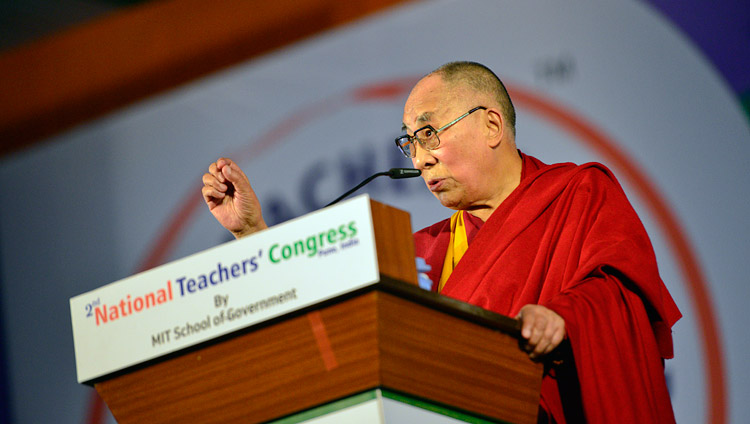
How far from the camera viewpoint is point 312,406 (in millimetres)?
1263

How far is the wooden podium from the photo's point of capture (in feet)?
4.01

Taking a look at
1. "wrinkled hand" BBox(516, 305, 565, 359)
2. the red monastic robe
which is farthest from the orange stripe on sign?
the red monastic robe

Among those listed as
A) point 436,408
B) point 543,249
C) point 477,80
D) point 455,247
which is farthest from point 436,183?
point 436,408

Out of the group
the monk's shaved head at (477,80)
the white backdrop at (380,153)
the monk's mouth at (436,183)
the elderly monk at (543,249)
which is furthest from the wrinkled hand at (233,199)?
the white backdrop at (380,153)

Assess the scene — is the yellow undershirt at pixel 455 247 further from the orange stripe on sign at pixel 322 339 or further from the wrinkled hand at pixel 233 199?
the orange stripe on sign at pixel 322 339

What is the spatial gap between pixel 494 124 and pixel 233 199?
0.66 m

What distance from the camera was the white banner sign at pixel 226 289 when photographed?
1209 millimetres

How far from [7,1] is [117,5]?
0.53 metres

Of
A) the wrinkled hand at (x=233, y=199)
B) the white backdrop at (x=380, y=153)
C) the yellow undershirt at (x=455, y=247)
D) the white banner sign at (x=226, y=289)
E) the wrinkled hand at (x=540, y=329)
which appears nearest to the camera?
the white banner sign at (x=226, y=289)

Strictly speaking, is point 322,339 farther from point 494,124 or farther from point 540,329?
point 494,124

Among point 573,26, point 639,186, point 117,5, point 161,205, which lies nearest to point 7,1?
point 117,5

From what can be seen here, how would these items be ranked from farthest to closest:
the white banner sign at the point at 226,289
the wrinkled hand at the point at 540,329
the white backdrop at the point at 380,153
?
the white backdrop at the point at 380,153, the wrinkled hand at the point at 540,329, the white banner sign at the point at 226,289

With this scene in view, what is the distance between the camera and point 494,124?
88.8 inches

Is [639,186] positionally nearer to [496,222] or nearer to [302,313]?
[496,222]
